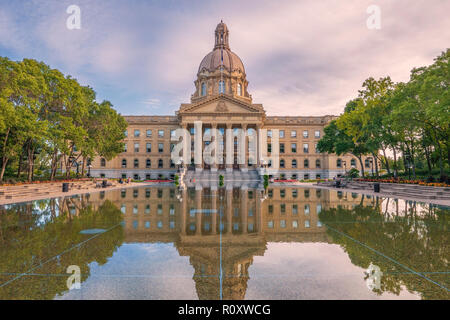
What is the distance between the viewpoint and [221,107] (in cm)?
5969

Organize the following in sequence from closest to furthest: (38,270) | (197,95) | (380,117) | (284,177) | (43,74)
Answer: (38,270) < (43,74) < (380,117) < (284,177) < (197,95)

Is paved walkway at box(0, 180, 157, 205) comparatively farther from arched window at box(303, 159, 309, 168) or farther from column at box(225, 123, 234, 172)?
arched window at box(303, 159, 309, 168)

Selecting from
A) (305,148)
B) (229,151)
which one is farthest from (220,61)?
(305,148)

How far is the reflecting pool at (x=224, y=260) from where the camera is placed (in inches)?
166

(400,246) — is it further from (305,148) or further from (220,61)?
(220,61)

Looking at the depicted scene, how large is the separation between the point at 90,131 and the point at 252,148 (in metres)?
40.2

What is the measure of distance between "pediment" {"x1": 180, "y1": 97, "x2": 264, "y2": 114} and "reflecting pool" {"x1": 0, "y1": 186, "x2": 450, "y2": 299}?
51512 millimetres

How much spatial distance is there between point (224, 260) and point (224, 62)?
265ft

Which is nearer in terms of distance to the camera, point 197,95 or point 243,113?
point 243,113

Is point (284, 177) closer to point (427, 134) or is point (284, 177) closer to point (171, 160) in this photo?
point (171, 160)

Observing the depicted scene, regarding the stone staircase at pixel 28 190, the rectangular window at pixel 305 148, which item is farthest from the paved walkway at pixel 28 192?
the rectangular window at pixel 305 148

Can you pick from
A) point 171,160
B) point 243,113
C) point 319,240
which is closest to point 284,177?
point 243,113

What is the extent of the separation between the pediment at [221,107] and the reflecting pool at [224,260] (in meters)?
51.5
